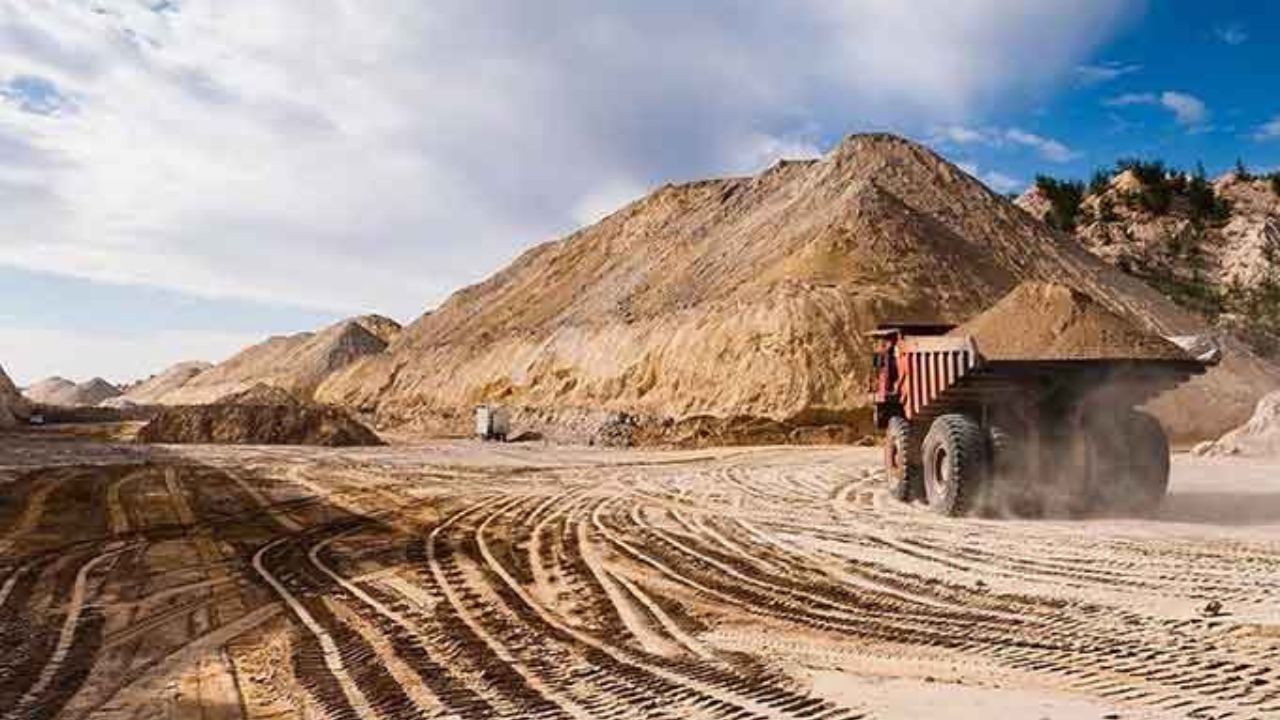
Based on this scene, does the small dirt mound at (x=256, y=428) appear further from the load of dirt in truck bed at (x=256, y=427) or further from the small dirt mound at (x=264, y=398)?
the small dirt mound at (x=264, y=398)

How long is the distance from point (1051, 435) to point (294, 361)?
335 ft

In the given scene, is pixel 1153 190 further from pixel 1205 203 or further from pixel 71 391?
pixel 71 391

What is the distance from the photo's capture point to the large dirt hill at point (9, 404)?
4847cm

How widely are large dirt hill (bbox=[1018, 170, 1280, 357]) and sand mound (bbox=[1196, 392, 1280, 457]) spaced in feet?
97.7

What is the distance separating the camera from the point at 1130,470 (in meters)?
12.1

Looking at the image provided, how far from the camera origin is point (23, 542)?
1053 centimetres

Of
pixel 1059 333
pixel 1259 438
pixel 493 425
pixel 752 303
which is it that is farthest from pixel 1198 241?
pixel 1059 333

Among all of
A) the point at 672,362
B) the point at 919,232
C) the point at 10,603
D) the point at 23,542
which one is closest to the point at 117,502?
the point at 23,542

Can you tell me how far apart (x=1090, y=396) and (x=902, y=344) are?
2952 mm

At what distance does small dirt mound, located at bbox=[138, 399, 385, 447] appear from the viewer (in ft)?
111

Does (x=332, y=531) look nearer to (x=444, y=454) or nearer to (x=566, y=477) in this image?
(x=566, y=477)

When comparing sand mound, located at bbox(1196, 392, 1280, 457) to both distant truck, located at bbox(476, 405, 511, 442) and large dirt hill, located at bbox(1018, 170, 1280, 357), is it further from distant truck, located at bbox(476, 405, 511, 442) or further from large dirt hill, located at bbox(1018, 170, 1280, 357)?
large dirt hill, located at bbox(1018, 170, 1280, 357)

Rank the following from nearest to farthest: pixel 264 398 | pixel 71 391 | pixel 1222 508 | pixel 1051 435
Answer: pixel 1051 435, pixel 1222 508, pixel 264 398, pixel 71 391

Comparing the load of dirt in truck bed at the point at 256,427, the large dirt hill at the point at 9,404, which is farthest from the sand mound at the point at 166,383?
the load of dirt in truck bed at the point at 256,427
